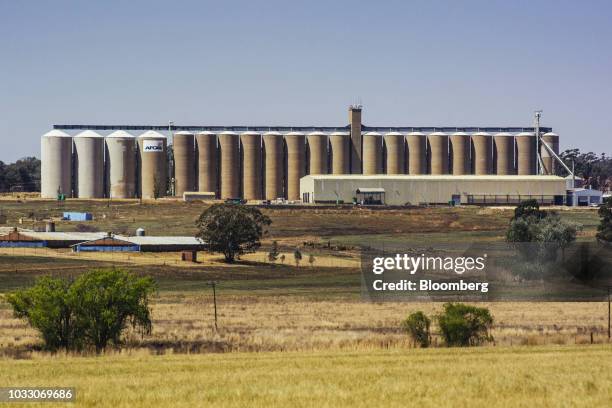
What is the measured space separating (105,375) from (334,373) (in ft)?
22.3

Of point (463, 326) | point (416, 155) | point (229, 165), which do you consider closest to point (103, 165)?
point (229, 165)

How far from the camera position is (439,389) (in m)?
27.2

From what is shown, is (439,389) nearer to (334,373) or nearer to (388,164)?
(334,373)

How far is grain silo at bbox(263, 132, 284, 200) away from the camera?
6939 inches

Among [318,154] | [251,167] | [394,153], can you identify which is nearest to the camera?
[251,167]

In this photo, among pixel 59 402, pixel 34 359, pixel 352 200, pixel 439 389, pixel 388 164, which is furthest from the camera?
pixel 388 164

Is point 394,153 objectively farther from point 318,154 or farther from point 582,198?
point 582,198

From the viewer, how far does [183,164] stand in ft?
575

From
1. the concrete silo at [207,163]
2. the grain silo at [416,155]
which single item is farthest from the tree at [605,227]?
the concrete silo at [207,163]

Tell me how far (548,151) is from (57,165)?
86.4 m

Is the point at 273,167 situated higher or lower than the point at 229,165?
lower

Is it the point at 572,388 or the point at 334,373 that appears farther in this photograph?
the point at 334,373

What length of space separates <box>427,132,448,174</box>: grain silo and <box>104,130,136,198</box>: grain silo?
5149 cm

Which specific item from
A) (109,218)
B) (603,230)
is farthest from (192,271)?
(109,218)
